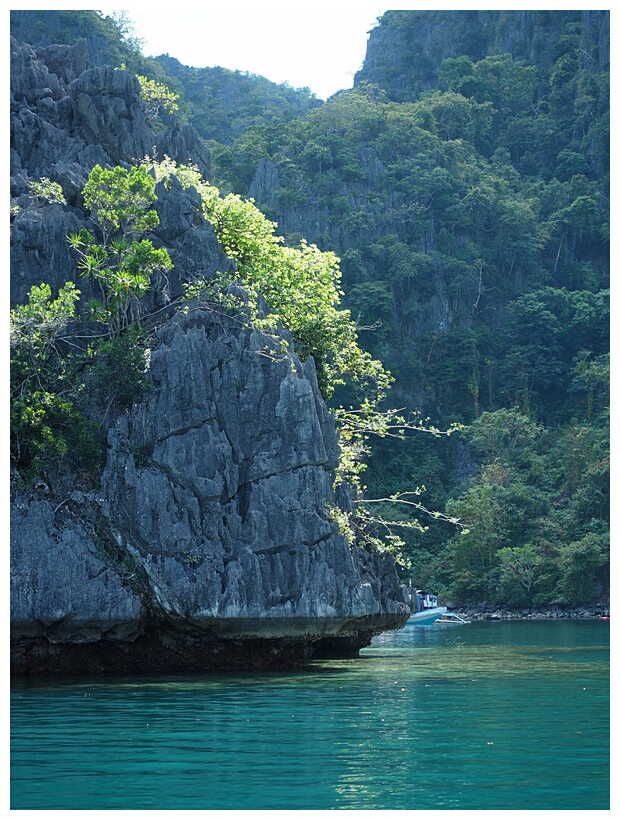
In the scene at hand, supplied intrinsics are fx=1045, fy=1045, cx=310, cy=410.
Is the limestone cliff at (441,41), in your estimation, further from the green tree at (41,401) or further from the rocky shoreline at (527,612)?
the green tree at (41,401)

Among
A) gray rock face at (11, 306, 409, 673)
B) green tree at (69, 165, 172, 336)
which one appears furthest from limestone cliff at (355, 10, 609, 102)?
gray rock face at (11, 306, 409, 673)

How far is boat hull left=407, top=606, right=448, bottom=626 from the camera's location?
146ft

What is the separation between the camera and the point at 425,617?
45.1 metres

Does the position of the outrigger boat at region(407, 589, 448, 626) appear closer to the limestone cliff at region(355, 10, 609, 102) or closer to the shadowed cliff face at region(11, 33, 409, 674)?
the shadowed cliff face at region(11, 33, 409, 674)

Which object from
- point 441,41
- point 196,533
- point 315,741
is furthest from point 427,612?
point 441,41


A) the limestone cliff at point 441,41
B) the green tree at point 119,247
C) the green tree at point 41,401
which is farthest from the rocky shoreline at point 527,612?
the limestone cliff at point 441,41

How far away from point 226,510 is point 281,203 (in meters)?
49.2

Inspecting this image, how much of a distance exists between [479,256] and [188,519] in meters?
51.4

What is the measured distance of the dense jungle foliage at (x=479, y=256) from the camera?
172 ft

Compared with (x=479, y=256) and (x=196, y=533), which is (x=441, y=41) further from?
(x=196, y=533)

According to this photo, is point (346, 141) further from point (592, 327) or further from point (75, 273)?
point (75, 273)

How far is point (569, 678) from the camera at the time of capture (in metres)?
17.8

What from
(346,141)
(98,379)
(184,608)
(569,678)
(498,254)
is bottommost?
(569,678)
